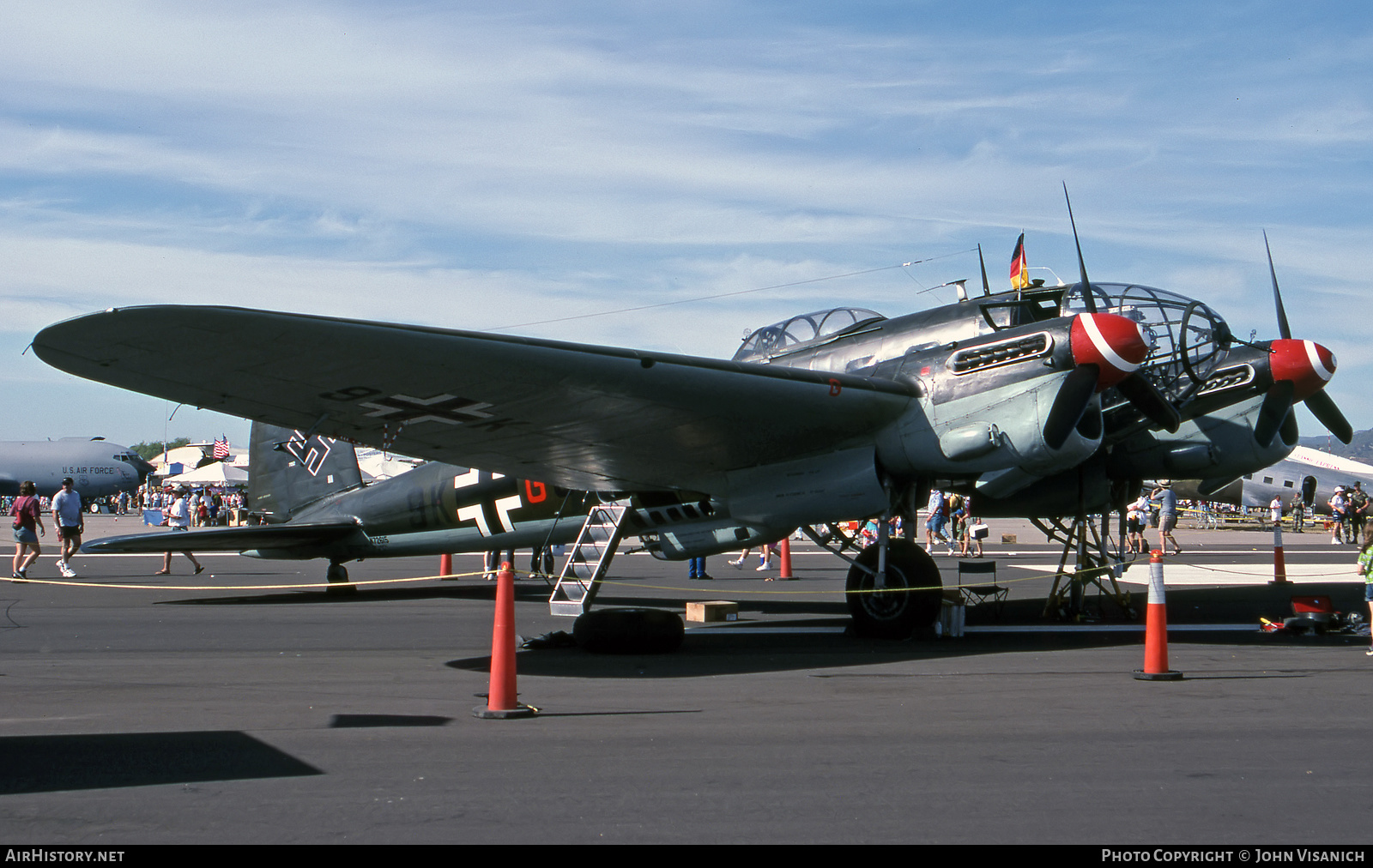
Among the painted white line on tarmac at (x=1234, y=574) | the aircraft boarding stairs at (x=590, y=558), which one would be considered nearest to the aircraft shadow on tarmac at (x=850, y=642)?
the aircraft boarding stairs at (x=590, y=558)

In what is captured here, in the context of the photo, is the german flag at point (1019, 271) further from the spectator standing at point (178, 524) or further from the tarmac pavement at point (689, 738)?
the spectator standing at point (178, 524)

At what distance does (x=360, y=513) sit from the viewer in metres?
16.3

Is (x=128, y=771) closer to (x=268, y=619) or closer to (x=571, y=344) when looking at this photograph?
(x=571, y=344)

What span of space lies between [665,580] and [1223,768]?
1563 cm

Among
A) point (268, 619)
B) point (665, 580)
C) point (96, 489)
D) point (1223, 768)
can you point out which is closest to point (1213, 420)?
point (1223, 768)

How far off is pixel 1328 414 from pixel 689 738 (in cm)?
987

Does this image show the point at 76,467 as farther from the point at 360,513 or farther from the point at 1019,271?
the point at 1019,271

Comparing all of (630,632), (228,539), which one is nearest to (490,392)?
(630,632)

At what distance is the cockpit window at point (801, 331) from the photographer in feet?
43.1

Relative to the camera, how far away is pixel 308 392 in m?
8.44

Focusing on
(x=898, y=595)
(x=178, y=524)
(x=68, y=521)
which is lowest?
(x=898, y=595)

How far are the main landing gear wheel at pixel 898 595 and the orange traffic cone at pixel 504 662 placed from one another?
4.87 m

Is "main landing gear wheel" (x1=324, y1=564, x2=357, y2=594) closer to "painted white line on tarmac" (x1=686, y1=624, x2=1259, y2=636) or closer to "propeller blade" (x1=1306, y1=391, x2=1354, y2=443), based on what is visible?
"painted white line on tarmac" (x1=686, y1=624, x2=1259, y2=636)
